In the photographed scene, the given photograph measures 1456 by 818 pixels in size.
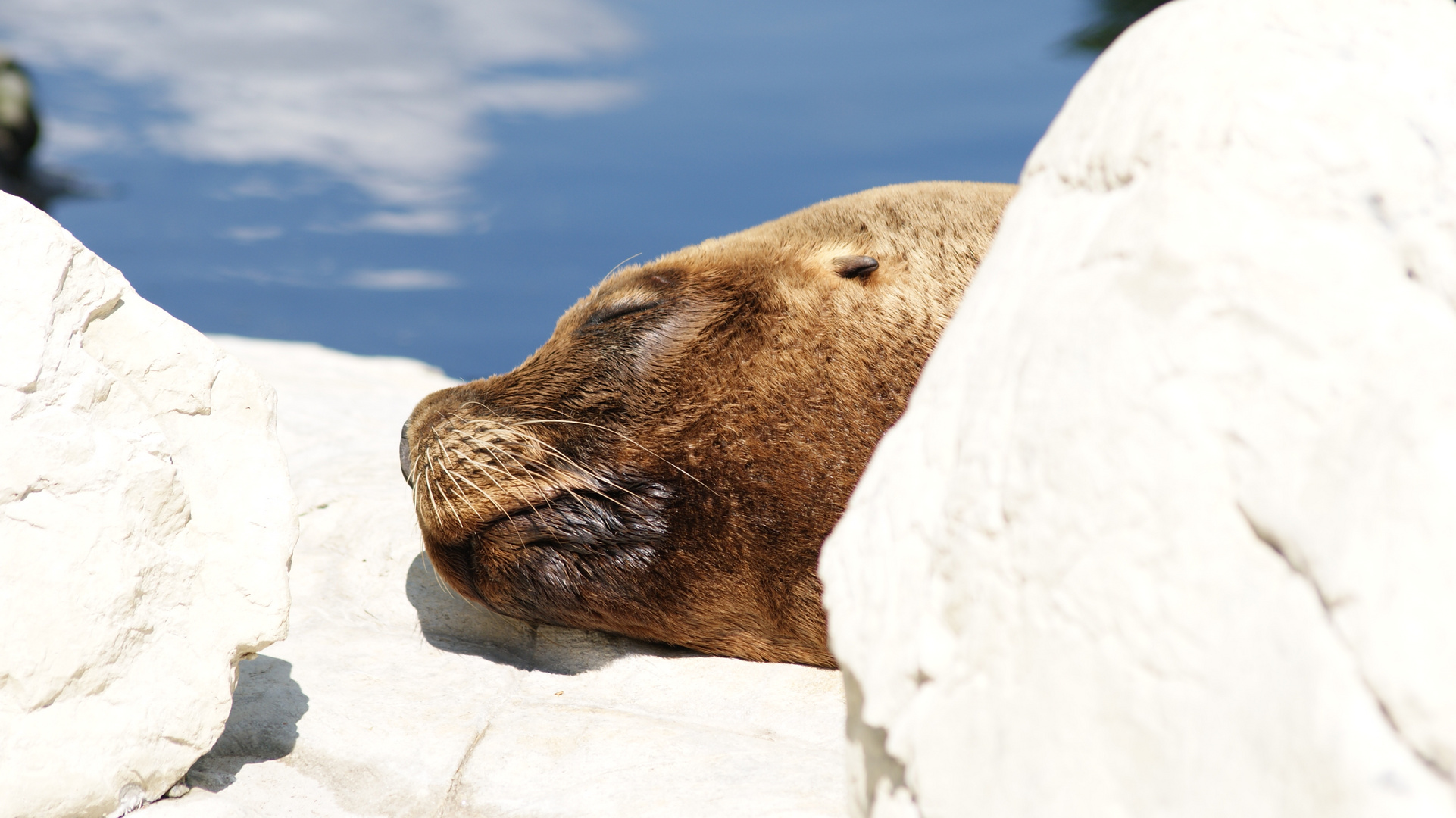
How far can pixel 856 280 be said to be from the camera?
322 centimetres

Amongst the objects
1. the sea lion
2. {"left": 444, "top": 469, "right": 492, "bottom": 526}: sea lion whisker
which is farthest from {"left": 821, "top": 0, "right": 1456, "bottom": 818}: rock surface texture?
{"left": 444, "top": 469, "right": 492, "bottom": 526}: sea lion whisker

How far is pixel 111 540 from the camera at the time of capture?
2.06 m

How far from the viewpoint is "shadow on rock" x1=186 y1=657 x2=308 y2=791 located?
2324mm

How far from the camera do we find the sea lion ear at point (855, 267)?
10.5ft

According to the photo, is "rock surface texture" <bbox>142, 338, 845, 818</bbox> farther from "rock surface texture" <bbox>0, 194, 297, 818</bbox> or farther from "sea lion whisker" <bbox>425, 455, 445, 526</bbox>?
"sea lion whisker" <bbox>425, 455, 445, 526</bbox>

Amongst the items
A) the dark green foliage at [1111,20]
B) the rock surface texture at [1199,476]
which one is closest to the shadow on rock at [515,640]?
the rock surface texture at [1199,476]

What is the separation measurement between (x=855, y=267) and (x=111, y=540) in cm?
205

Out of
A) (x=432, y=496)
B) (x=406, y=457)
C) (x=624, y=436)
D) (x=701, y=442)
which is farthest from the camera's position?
(x=406, y=457)

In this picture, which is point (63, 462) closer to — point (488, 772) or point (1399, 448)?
point (488, 772)

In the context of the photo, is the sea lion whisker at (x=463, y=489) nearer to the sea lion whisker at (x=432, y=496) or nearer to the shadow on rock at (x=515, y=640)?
the sea lion whisker at (x=432, y=496)

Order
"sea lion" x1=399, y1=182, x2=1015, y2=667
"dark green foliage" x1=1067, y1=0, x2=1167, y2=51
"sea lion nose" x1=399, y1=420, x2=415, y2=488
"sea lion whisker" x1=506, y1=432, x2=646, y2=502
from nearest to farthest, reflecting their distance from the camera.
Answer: "sea lion" x1=399, y1=182, x2=1015, y2=667 → "sea lion whisker" x1=506, y1=432, x2=646, y2=502 → "sea lion nose" x1=399, y1=420, x2=415, y2=488 → "dark green foliage" x1=1067, y1=0, x2=1167, y2=51

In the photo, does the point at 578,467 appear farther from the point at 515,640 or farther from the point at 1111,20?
the point at 1111,20

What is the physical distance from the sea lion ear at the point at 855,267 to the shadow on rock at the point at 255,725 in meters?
1.88

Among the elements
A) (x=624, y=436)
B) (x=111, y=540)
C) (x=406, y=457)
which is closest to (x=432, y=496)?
(x=406, y=457)
